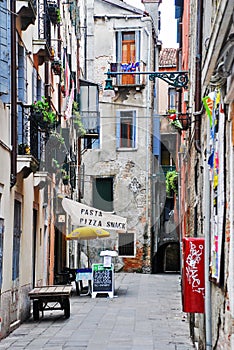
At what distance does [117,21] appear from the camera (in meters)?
36.1

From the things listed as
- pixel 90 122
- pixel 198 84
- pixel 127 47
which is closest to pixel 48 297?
pixel 198 84

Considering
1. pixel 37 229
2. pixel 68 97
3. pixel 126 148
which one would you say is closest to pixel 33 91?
pixel 37 229

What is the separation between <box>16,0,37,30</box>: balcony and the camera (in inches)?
533

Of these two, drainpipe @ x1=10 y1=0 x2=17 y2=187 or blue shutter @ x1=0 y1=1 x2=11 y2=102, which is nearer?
blue shutter @ x1=0 y1=1 x2=11 y2=102

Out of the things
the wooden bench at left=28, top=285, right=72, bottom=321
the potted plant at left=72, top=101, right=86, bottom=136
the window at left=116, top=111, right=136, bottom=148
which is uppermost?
the window at left=116, top=111, right=136, bottom=148

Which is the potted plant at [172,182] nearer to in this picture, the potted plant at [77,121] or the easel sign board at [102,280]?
the potted plant at [77,121]

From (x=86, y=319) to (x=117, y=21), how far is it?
876 inches

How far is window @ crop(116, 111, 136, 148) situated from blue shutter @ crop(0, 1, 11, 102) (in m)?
22.9

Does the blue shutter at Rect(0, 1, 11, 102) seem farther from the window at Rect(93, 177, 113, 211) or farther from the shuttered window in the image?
the window at Rect(93, 177, 113, 211)

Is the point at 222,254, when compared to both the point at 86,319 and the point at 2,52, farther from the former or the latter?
the point at 86,319

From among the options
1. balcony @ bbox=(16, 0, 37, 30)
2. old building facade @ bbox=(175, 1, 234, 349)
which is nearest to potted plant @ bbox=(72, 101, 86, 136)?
balcony @ bbox=(16, 0, 37, 30)

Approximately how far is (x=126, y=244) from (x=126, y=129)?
17.1ft

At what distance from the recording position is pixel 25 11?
1390 centimetres

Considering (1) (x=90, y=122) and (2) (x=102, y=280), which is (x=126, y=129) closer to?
(1) (x=90, y=122)
